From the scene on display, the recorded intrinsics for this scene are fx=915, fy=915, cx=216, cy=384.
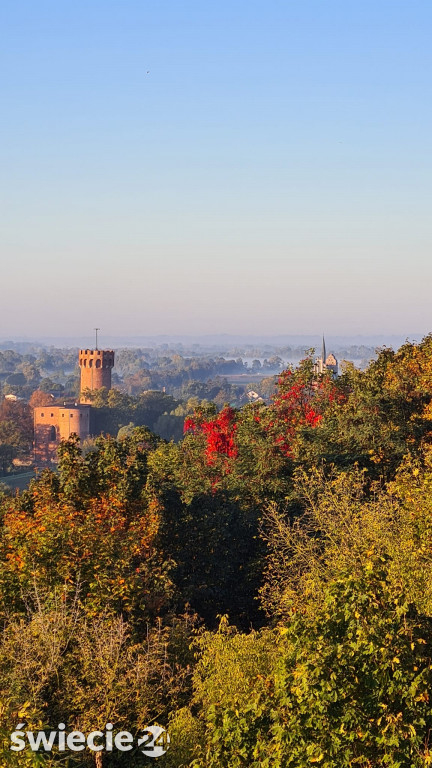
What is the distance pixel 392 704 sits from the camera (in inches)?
368

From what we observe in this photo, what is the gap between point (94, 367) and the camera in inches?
4798

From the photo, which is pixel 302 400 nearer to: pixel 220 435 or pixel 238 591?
pixel 220 435

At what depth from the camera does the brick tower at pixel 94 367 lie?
4788 inches

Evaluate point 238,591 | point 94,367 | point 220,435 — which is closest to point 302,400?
point 220,435

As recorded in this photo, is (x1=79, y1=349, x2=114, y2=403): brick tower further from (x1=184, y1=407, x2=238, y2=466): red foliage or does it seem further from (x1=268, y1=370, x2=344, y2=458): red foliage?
(x1=184, y1=407, x2=238, y2=466): red foliage

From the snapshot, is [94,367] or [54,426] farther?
[94,367]

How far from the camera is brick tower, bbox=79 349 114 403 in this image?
12162 centimetres

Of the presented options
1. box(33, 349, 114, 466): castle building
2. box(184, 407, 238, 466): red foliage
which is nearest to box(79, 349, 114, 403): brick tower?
box(33, 349, 114, 466): castle building

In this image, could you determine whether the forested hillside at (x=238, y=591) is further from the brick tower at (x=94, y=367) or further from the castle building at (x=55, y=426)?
the brick tower at (x=94, y=367)

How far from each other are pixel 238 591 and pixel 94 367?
A: 104 meters

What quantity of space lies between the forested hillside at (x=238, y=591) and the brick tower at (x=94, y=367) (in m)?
93.6

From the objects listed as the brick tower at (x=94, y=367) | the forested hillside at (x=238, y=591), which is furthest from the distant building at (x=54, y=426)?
the forested hillside at (x=238, y=591)

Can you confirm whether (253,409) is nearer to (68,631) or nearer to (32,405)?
(68,631)

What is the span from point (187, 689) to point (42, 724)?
2.63 metres
